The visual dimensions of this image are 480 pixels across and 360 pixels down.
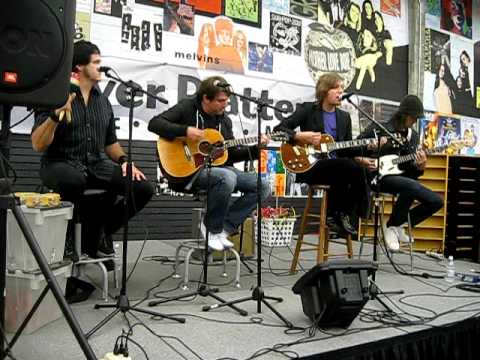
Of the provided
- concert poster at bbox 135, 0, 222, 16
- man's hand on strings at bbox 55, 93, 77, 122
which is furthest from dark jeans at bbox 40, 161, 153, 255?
concert poster at bbox 135, 0, 222, 16

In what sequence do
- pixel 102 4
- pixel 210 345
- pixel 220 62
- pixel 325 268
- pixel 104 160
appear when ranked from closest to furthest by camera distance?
pixel 210 345
pixel 325 268
pixel 104 160
pixel 102 4
pixel 220 62

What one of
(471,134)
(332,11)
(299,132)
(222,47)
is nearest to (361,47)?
(332,11)

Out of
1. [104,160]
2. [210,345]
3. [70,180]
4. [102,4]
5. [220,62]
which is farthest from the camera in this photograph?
[220,62]

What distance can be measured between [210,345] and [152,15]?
3530mm

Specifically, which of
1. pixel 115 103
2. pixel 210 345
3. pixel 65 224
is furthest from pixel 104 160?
pixel 115 103

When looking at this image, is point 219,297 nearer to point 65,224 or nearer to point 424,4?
point 65,224

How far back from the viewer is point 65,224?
2.25m

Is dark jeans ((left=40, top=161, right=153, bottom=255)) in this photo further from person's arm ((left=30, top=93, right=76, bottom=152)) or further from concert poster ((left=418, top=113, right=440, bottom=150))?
concert poster ((left=418, top=113, right=440, bottom=150))

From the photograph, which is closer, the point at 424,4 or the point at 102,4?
the point at 102,4

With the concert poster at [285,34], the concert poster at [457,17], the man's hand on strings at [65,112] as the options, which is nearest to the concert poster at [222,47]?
the concert poster at [285,34]

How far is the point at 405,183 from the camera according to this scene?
3.76m

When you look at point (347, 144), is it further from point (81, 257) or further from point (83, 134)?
point (81, 257)

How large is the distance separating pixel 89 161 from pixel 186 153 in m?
0.55

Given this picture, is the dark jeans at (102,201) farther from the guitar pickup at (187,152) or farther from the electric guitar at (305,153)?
the electric guitar at (305,153)
